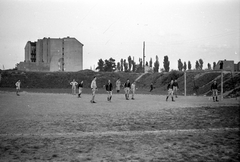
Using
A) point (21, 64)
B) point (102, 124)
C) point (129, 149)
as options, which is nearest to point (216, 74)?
point (102, 124)

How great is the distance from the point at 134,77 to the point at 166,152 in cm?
6715

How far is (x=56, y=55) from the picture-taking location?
71250 millimetres

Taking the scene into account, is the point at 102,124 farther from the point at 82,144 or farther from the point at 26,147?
the point at 26,147

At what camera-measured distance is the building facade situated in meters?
70.8

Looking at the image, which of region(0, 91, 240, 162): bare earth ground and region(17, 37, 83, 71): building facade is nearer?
region(0, 91, 240, 162): bare earth ground

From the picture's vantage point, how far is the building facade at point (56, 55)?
7081cm

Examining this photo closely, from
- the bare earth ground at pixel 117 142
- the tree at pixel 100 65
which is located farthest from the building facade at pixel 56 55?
the bare earth ground at pixel 117 142

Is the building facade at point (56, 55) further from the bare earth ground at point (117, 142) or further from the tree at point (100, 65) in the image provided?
the bare earth ground at point (117, 142)

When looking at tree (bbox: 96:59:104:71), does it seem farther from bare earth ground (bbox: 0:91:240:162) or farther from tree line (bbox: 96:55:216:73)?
bare earth ground (bbox: 0:91:240:162)

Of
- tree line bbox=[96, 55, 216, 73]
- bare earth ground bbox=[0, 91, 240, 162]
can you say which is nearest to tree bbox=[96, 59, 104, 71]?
tree line bbox=[96, 55, 216, 73]

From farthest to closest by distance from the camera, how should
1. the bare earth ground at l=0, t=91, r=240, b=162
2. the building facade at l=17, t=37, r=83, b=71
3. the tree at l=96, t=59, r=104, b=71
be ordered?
the tree at l=96, t=59, r=104, b=71 < the building facade at l=17, t=37, r=83, b=71 < the bare earth ground at l=0, t=91, r=240, b=162

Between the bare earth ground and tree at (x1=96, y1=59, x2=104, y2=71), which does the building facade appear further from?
the bare earth ground

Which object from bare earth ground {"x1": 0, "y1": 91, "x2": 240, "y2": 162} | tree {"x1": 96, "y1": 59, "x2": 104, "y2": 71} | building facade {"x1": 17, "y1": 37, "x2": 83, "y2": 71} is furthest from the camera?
tree {"x1": 96, "y1": 59, "x2": 104, "y2": 71}

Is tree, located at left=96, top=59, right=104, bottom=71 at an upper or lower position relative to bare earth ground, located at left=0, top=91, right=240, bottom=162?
upper
